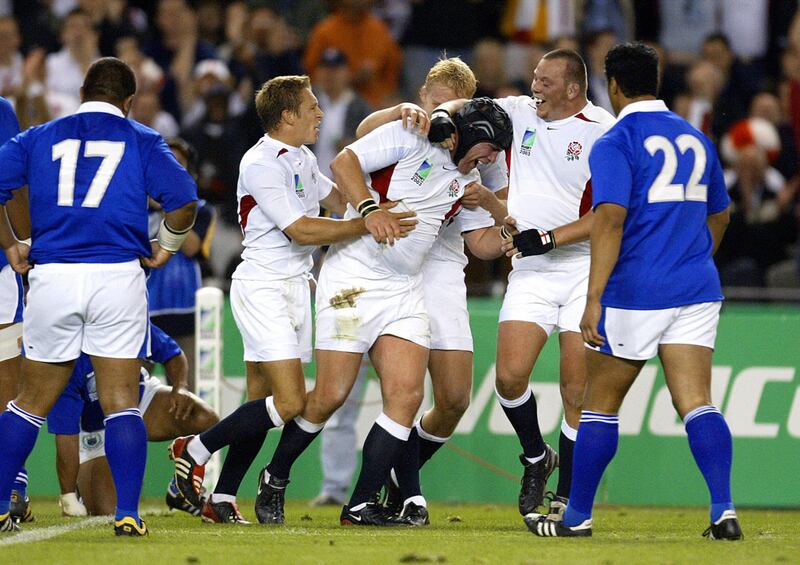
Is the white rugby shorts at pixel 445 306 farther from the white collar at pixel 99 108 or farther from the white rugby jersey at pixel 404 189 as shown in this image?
the white collar at pixel 99 108

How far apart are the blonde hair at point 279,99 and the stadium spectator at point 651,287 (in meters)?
1.88

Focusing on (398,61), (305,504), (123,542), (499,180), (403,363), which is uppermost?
(398,61)

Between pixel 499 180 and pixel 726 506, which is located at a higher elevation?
pixel 499 180

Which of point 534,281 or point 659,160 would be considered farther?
point 534,281

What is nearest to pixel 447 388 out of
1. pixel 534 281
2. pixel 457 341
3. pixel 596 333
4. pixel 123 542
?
pixel 457 341

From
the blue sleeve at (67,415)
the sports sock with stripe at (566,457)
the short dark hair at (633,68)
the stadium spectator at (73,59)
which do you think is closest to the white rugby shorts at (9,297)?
the blue sleeve at (67,415)

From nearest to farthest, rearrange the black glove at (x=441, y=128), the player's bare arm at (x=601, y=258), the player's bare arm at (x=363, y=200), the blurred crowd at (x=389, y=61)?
the player's bare arm at (x=601, y=258), the player's bare arm at (x=363, y=200), the black glove at (x=441, y=128), the blurred crowd at (x=389, y=61)

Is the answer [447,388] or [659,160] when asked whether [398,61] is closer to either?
[447,388]

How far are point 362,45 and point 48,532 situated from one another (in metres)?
8.40

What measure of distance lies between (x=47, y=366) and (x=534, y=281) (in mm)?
2683

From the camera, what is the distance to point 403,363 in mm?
7344

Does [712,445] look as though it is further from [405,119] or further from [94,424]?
[94,424]

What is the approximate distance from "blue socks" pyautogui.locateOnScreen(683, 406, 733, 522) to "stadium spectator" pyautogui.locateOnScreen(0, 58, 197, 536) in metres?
2.64

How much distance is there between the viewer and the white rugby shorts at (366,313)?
741 cm
